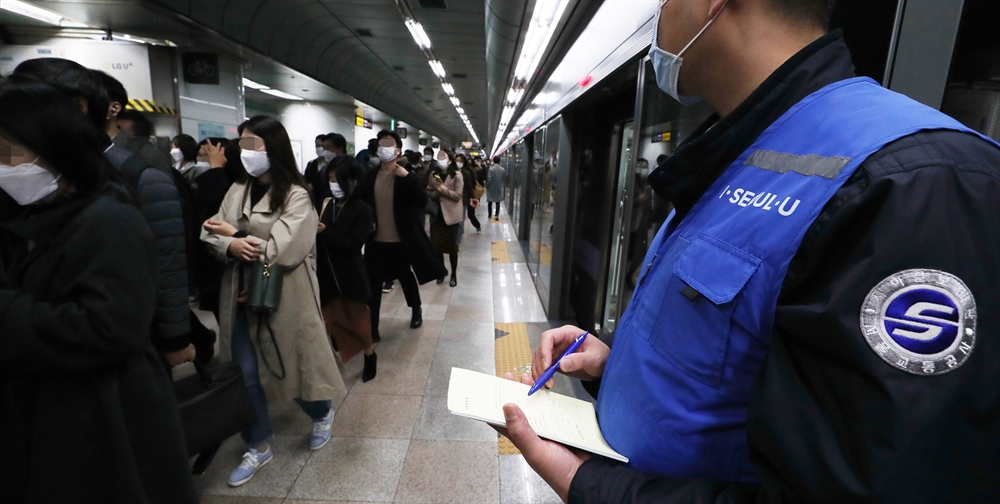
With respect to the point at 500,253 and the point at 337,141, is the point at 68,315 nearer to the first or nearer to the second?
the point at 337,141

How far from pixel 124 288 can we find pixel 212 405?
1025mm

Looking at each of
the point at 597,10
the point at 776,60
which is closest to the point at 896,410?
the point at 776,60

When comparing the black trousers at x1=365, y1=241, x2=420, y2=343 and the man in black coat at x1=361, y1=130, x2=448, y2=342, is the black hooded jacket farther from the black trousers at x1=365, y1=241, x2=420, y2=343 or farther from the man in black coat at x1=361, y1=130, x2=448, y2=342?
the black trousers at x1=365, y1=241, x2=420, y2=343

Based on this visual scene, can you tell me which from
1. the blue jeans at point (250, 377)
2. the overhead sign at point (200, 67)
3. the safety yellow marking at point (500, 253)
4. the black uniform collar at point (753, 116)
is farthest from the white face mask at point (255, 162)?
the overhead sign at point (200, 67)

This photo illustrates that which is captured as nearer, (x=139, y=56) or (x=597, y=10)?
(x=597, y=10)

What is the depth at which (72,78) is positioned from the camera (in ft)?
6.11

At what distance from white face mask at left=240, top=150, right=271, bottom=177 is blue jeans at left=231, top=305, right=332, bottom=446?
0.73 m

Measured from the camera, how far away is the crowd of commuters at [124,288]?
1336 millimetres

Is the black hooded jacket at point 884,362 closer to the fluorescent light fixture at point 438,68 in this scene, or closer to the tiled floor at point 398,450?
the tiled floor at point 398,450

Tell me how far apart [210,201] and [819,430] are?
3.84 meters

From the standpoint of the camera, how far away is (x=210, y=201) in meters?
3.38

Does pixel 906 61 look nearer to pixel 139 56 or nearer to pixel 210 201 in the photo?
pixel 210 201

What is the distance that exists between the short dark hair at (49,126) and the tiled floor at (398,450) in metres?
1.88

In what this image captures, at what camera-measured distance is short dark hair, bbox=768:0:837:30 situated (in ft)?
2.43
